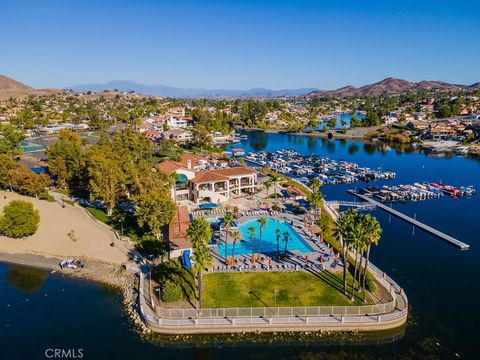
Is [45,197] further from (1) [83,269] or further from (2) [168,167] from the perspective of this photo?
(1) [83,269]

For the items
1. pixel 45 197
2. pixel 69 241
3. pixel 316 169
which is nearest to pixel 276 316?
pixel 69 241

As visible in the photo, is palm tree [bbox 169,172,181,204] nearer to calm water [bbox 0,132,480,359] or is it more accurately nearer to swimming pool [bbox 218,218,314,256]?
swimming pool [bbox 218,218,314,256]

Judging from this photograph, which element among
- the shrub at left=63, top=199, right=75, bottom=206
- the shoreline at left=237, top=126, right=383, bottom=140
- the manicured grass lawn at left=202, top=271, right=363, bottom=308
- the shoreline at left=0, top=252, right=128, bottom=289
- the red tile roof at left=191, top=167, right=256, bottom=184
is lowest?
the shoreline at left=0, top=252, right=128, bottom=289

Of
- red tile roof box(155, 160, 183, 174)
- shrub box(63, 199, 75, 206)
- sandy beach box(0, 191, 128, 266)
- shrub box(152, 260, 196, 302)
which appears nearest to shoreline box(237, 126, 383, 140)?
red tile roof box(155, 160, 183, 174)

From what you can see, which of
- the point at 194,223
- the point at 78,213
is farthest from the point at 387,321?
the point at 78,213

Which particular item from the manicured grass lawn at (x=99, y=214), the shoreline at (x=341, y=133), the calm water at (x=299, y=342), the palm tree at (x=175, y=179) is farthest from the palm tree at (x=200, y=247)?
the shoreline at (x=341, y=133)
